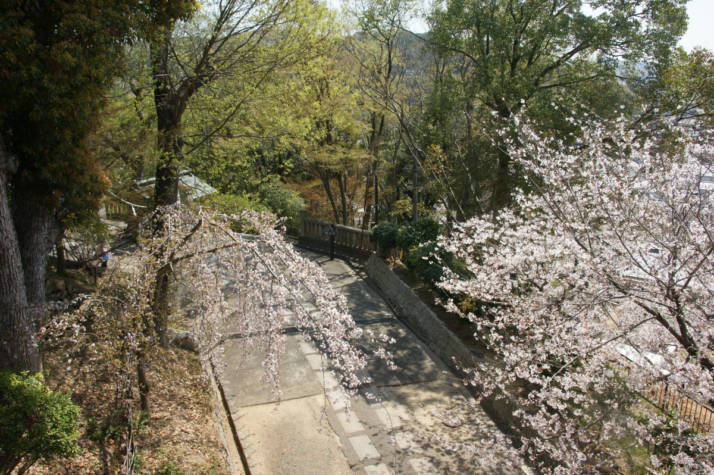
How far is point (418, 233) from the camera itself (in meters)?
11.7

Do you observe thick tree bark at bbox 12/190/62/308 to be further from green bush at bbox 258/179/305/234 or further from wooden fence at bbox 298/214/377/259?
green bush at bbox 258/179/305/234

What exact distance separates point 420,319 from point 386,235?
3292 mm

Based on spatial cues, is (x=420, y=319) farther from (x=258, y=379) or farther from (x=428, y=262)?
(x=258, y=379)

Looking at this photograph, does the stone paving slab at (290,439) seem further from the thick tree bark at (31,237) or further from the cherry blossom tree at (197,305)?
the thick tree bark at (31,237)

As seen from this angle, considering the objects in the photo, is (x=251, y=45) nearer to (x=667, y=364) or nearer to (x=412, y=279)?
(x=412, y=279)

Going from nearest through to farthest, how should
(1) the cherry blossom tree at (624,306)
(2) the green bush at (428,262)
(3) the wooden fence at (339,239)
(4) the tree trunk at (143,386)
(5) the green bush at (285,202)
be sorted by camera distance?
1. (1) the cherry blossom tree at (624,306)
2. (4) the tree trunk at (143,386)
3. (2) the green bush at (428,262)
4. (3) the wooden fence at (339,239)
5. (5) the green bush at (285,202)

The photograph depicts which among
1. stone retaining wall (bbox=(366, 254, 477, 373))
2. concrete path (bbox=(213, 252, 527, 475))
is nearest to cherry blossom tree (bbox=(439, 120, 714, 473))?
concrete path (bbox=(213, 252, 527, 475))

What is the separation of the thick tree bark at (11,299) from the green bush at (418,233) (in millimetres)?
8492

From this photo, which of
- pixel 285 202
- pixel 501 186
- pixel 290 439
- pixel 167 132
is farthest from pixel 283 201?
pixel 290 439

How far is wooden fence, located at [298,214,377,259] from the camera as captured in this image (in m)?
14.2

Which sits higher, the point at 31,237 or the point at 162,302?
the point at 31,237

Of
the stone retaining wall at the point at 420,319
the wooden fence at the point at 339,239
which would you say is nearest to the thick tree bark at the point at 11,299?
the stone retaining wall at the point at 420,319

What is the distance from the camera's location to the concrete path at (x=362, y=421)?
18.5 ft

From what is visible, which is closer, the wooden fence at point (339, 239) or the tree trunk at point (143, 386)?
the tree trunk at point (143, 386)
